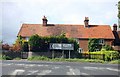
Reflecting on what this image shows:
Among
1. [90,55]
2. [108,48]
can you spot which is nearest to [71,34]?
[108,48]

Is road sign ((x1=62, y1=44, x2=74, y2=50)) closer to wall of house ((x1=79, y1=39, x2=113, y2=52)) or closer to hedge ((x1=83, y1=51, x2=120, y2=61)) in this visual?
hedge ((x1=83, y1=51, x2=120, y2=61))

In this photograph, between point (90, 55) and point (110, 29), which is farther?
point (110, 29)

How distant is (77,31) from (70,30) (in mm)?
1668

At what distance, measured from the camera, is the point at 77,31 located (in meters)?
80.2

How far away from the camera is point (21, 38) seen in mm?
75062

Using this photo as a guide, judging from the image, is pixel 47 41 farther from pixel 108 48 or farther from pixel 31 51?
pixel 108 48

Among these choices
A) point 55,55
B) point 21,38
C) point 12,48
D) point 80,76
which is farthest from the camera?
point 21,38

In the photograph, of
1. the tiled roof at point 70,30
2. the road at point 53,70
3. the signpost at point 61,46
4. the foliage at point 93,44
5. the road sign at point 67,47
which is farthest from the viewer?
the tiled roof at point 70,30

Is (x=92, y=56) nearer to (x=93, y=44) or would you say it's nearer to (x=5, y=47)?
(x=93, y=44)

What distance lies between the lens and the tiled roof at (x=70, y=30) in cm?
7856

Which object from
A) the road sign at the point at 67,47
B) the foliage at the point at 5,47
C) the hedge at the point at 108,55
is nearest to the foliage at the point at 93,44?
the hedge at the point at 108,55

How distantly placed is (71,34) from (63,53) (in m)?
16.3

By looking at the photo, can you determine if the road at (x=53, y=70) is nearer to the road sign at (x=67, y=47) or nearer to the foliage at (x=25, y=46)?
the road sign at (x=67, y=47)

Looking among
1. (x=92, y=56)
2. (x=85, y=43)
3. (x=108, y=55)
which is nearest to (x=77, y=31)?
(x=85, y=43)
